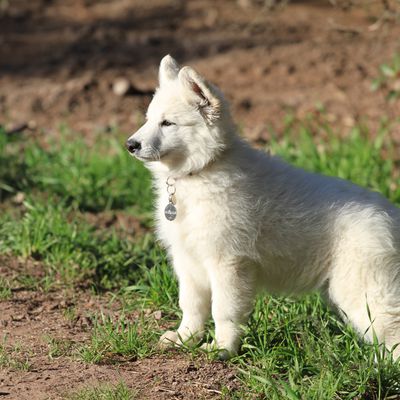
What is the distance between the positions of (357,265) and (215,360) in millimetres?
889

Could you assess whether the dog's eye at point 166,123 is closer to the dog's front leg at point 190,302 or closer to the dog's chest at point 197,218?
the dog's chest at point 197,218

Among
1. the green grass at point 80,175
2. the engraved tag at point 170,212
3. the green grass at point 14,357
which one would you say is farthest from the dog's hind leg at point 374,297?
the green grass at point 80,175

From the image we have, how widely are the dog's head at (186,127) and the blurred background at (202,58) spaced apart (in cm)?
313

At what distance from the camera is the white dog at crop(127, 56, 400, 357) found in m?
4.37

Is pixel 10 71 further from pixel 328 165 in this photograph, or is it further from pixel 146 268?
pixel 146 268

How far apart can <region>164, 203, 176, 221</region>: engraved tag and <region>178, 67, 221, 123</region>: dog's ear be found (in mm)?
505

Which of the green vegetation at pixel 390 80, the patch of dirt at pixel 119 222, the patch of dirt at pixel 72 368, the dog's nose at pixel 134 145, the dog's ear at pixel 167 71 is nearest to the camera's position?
the patch of dirt at pixel 72 368

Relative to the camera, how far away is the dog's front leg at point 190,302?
15.1 ft

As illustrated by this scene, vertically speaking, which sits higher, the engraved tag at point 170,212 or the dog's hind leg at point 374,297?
the engraved tag at point 170,212

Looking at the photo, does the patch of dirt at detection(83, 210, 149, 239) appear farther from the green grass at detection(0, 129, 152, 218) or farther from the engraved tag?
the engraved tag

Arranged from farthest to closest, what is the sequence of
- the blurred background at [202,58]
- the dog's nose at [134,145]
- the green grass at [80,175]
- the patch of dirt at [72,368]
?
the blurred background at [202,58] → the green grass at [80,175] → the dog's nose at [134,145] → the patch of dirt at [72,368]

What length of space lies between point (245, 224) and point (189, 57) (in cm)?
526

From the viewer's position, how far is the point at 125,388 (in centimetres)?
402

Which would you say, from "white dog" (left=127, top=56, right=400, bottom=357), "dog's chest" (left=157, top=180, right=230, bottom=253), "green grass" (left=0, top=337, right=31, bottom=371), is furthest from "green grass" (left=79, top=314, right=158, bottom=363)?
"dog's chest" (left=157, top=180, right=230, bottom=253)
